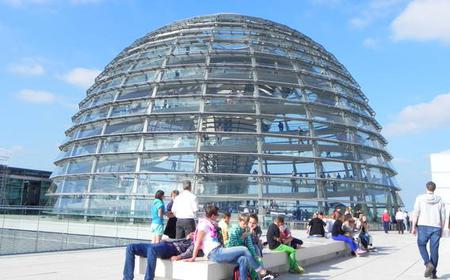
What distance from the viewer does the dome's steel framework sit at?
22.2 meters

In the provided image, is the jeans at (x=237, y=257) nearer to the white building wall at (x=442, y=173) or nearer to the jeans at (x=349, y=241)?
the jeans at (x=349, y=241)

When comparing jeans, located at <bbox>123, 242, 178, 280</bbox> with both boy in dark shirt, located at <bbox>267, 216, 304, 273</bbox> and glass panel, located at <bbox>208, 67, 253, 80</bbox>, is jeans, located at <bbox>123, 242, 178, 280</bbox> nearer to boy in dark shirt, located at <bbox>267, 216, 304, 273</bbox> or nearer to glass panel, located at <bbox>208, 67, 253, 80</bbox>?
boy in dark shirt, located at <bbox>267, 216, 304, 273</bbox>

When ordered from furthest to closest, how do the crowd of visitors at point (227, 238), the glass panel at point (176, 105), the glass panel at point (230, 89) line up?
the glass panel at point (230, 89)
the glass panel at point (176, 105)
the crowd of visitors at point (227, 238)

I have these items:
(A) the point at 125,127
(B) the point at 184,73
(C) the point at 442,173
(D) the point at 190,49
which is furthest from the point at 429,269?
(D) the point at 190,49

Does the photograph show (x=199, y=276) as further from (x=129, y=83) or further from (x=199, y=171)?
(x=129, y=83)

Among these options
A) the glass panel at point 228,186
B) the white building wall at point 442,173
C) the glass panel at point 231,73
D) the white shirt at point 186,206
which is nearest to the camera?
the white shirt at point 186,206

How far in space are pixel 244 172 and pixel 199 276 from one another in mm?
16150

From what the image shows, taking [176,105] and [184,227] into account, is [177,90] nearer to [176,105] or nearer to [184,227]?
[176,105]

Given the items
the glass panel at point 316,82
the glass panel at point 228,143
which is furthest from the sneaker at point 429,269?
the glass panel at point 316,82

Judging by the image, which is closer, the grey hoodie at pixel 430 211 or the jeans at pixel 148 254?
the jeans at pixel 148 254

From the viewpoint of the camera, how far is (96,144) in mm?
24828

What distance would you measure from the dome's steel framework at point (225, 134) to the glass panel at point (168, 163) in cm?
5

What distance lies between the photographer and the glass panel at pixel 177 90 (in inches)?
970

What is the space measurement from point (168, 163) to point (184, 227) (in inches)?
542
